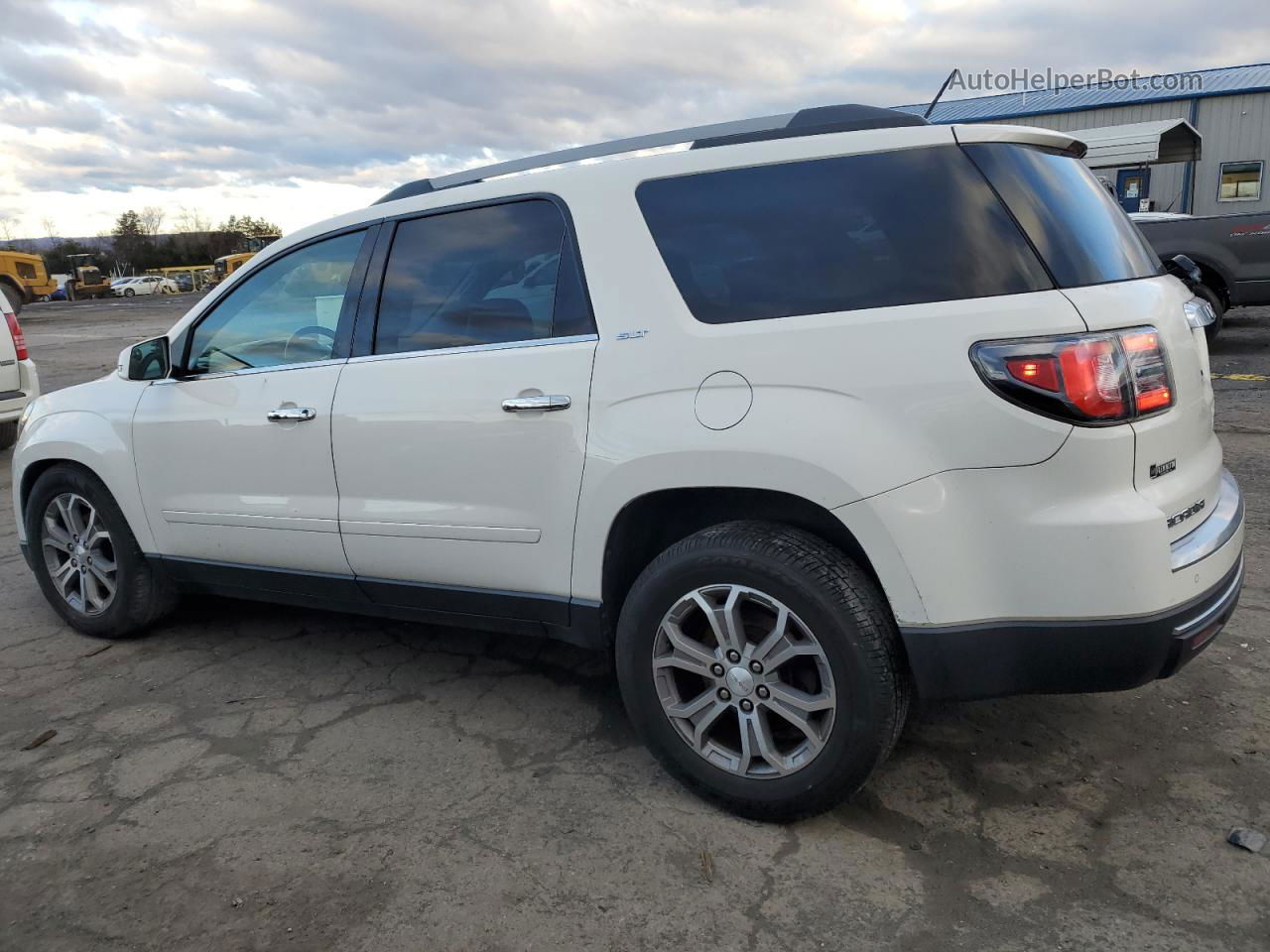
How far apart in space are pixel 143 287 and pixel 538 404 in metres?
60.4

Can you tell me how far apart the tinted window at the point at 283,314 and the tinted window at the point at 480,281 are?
26cm

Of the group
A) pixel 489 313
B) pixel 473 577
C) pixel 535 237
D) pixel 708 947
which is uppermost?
pixel 535 237

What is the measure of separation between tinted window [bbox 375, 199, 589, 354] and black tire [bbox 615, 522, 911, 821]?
80 centimetres

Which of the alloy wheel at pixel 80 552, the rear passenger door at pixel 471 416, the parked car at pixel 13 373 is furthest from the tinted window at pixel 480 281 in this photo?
the parked car at pixel 13 373

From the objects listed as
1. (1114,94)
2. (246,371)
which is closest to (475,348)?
(246,371)

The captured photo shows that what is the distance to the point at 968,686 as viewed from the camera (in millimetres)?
2396

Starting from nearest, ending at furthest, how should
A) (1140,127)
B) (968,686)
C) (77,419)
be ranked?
(968,686) < (77,419) < (1140,127)

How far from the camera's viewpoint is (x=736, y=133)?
2842 millimetres

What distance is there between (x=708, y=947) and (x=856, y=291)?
62.3 inches

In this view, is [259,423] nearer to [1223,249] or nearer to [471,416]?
[471,416]

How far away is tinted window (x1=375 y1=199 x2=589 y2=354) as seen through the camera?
9.81 feet

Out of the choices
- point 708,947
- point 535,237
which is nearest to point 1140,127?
point 535,237

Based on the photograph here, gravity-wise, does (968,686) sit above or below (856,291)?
below

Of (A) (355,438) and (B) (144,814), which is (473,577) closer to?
(A) (355,438)
